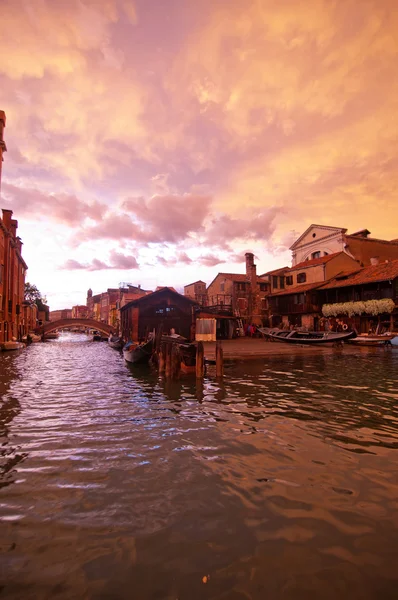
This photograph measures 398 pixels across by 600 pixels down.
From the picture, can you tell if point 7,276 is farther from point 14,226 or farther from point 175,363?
point 175,363

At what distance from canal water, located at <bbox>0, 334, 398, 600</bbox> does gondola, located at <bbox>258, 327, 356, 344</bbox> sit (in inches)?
806

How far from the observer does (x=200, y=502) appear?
4.45 meters

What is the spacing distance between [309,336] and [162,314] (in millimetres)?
15161

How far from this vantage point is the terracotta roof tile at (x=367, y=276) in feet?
101

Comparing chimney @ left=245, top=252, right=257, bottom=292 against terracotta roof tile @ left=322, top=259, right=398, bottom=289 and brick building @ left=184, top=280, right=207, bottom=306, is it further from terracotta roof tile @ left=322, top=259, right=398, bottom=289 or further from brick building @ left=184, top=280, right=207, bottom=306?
brick building @ left=184, top=280, right=207, bottom=306

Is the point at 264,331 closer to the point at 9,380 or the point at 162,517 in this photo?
the point at 9,380

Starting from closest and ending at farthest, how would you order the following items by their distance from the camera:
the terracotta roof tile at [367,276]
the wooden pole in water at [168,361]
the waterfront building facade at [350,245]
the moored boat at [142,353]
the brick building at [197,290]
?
the wooden pole in water at [168,361] → the moored boat at [142,353] → the terracotta roof tile at [367,276] → the waterfront building facade at [350,245] → the brick building at [197,290]

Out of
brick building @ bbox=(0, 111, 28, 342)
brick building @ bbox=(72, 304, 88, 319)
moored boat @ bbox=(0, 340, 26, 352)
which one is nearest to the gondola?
moored boat @ bbox=(0, 340, 26, 352)

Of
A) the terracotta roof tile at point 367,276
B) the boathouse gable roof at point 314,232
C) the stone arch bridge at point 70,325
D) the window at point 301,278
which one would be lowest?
the stone arch bridge at point 70,325

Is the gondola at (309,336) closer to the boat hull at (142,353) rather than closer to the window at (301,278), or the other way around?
the window at (301,278)

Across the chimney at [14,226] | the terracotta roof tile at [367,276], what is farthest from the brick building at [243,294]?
the chimney at [14,226]

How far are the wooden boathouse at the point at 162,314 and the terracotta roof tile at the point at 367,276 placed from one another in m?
16.5

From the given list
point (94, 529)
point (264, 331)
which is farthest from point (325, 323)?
point (94, 529)

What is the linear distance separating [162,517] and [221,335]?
124 ft
